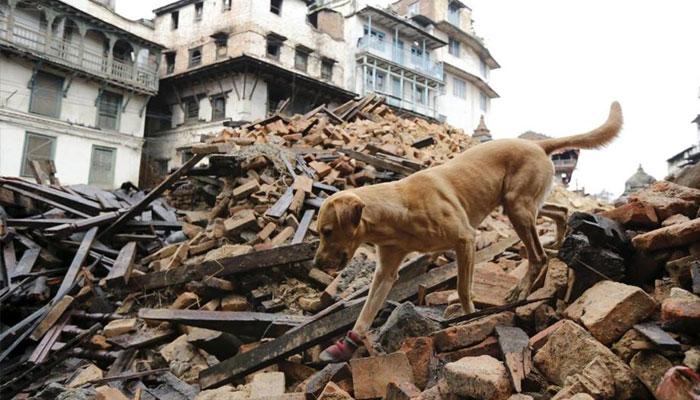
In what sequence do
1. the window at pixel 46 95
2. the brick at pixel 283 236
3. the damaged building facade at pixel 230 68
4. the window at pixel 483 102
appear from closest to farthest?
the brick at pixel 283 236 < the window at pixel 46 95 < the damaged building facade at pixel 230 68 < the window at pixel 483 102

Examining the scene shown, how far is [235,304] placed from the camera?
19.6 feet

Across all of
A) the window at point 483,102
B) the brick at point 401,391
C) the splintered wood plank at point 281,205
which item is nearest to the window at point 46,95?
the splintered wood plank at point 281,205

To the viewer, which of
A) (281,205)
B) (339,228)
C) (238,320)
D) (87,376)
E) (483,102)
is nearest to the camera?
(339,228)

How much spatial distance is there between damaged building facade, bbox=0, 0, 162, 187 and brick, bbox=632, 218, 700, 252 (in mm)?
24737

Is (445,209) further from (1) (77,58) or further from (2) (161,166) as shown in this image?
(2) (161,166)

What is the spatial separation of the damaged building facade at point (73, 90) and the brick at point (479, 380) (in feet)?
79.5

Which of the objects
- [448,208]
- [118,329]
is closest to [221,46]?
[118,329]

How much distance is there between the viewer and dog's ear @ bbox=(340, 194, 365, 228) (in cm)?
365

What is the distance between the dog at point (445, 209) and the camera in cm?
381

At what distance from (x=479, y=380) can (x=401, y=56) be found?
122 feet

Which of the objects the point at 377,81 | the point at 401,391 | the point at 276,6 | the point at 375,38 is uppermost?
the point at 276,6

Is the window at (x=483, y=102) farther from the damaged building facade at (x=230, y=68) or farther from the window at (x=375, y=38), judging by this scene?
the damaged building facade at (x=230, y=68)

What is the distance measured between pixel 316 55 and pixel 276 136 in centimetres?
2389

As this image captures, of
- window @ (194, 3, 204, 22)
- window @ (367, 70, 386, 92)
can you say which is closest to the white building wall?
window @ (194, 3, 204, 22)
